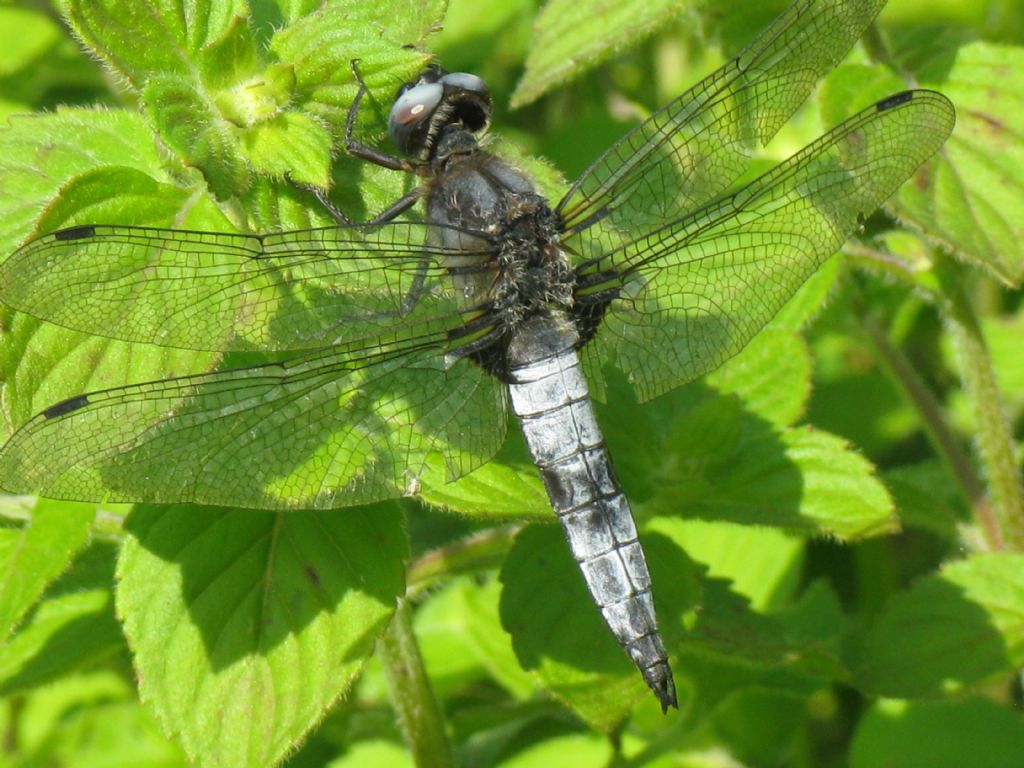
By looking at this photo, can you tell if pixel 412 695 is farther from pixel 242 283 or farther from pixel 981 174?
pixel 981 174

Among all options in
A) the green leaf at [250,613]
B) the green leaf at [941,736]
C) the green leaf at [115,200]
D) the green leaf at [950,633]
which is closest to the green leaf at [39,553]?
the green leaf at [250,613]

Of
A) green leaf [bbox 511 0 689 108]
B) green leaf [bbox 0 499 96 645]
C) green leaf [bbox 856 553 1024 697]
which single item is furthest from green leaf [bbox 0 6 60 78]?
green leaf [bbox 856 553 1024 697]

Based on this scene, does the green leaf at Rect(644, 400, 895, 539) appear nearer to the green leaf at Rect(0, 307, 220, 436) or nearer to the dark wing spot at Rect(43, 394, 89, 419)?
the green leaf at Rect(0, 307, 220, 436)

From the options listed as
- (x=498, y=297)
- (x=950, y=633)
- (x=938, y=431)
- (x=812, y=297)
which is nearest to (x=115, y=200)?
(x=498, y=297)

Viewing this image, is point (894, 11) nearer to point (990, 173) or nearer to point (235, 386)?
point (990, 173)

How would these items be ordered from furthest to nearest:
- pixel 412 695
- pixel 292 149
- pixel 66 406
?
1. pixel 412 695
2. pixel 292 149
3. pixel 66 406

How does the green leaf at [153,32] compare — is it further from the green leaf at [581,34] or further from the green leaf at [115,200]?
the green leaf at [581,34]
